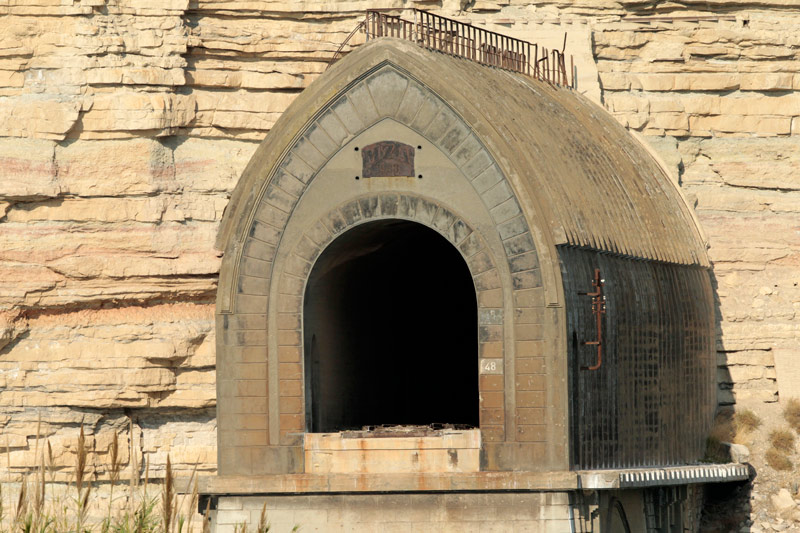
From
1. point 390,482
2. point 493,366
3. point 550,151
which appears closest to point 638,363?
point 493,366

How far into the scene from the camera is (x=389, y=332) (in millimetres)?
27766

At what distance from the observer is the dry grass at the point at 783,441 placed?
28.2 m

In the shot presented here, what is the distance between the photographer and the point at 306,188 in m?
22.8

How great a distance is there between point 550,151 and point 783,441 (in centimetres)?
824

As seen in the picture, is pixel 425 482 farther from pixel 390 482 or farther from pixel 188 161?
pixel 188 161

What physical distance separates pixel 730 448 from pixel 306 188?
385 inches

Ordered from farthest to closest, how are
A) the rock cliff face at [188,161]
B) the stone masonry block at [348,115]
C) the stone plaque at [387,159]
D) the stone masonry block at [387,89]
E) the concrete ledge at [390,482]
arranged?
the rock cliff face at [188,161], the stone masonry block at [348,115], the stone masonry block at [387,89], the stone plaque at [387,159], the concrete ledge at [390,482]

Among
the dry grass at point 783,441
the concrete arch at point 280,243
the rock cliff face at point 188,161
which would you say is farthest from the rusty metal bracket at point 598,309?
the rock cliff face at point 188,161

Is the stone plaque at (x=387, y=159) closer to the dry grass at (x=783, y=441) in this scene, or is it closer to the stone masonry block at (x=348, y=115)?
the stone masonry block at (x=348, y=115)

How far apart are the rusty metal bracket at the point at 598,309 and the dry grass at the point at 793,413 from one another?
313 inches

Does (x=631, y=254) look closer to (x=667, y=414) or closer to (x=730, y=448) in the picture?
(x=667, y=414)

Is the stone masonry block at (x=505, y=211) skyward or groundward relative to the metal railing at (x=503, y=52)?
groundward

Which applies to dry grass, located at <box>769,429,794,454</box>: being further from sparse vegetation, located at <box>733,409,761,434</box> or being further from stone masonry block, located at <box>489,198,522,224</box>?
stone masonry block, located at <box>489,198,522,224</box>

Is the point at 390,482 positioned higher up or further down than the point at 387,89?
further down
